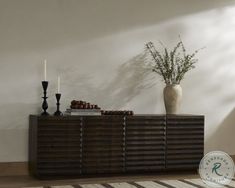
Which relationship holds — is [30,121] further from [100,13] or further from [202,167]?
[202,167]

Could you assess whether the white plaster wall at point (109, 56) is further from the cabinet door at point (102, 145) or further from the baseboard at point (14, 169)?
the cabinet door at point (102, 145)

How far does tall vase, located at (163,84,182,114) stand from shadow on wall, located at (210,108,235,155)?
844 mm

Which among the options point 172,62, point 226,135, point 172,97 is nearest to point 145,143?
point 172,97

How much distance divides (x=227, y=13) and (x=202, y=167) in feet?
6.84

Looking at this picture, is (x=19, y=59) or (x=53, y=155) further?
(x=19, y=59)

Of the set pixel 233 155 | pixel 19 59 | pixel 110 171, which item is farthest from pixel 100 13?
pixel 233 155

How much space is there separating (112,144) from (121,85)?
836 millimetres

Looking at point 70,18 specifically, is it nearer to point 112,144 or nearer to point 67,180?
point 112,144

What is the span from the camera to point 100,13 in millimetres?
5215

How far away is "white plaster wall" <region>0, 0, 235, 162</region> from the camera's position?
4906 millimetres

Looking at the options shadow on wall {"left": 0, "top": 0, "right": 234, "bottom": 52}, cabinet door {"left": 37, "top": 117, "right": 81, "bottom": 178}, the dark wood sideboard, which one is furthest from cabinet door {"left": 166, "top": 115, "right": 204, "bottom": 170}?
shadow on wall {"left": 0, "top": 0, "right": 234, "bottom": 52}

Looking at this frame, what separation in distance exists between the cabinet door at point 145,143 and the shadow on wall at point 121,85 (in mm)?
518

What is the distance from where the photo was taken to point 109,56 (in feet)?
17.3

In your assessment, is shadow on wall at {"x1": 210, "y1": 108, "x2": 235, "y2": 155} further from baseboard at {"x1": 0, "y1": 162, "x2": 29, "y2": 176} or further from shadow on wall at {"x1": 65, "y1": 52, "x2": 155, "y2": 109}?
baseboard at {"x1": 0, "y1": 162, "x2": 29, "y2": 176}
